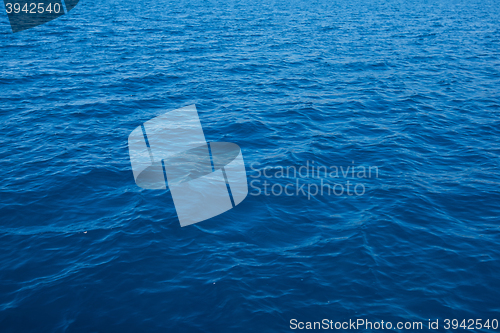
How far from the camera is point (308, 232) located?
1471 cm

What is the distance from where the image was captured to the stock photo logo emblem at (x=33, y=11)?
1881 inches

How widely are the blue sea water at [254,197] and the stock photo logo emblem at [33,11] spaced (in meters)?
9.49

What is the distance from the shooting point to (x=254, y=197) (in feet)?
55.6

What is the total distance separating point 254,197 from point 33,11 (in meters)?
56.0

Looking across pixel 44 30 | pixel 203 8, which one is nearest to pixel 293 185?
pixel 44 30

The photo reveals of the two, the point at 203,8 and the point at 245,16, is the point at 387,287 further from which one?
the point at 203,8

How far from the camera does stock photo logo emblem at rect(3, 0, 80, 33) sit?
157 ft

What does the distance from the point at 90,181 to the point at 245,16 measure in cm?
4927
